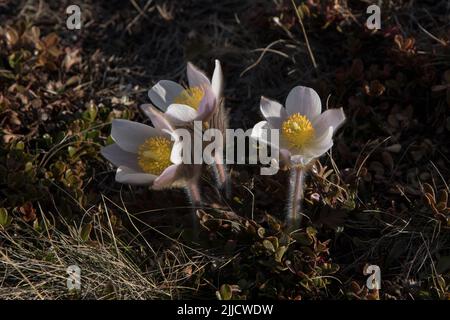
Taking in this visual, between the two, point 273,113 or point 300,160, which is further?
point 273,113

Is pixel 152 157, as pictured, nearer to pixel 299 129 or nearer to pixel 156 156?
pixel 156 156

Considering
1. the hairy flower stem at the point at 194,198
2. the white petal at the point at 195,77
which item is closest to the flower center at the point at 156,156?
the hairy flower stem at the point at 194,198

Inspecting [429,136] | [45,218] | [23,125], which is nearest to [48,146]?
[23,125]

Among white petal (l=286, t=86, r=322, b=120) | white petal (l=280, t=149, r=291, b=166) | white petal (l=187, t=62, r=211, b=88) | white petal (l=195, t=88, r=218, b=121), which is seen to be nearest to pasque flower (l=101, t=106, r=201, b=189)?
white petal (l=195, t=88, r=218, b=121)

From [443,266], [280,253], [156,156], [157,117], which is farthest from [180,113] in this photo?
[443,266]

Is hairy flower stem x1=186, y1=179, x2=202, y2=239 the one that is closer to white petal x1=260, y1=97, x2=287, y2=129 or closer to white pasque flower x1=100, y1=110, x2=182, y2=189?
white pasque flower x1=100, y1=110, x2=182, y2=189

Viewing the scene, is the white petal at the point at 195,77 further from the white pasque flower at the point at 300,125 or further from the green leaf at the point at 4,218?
the green leaf at the point at 4,218
